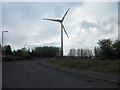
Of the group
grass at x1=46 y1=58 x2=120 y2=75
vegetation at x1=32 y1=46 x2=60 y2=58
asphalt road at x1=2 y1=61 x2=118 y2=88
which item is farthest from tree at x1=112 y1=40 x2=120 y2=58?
vegetation at x1=32 y1=46 x2=60 y2=58

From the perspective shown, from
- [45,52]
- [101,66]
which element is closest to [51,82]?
[101,66]

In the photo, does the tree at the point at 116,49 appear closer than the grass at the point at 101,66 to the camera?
No

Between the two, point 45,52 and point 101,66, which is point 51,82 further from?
point 45,52

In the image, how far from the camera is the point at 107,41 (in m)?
49.8

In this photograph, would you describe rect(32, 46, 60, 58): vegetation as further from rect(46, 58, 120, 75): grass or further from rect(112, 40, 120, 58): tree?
rect(46, 58, 120, 75): grass

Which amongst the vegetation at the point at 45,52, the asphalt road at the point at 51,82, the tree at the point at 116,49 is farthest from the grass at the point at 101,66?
the vegetation at the point at 45,52

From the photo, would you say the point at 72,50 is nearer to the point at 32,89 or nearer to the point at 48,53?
the point at 48,53

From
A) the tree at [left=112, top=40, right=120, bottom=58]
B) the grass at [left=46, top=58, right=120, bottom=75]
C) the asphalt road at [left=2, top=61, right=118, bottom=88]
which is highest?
the tree at [left=112, top=40, right=120, bottom=58]

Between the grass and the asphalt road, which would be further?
the grass

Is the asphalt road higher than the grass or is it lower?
lower

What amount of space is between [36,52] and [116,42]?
127759mm

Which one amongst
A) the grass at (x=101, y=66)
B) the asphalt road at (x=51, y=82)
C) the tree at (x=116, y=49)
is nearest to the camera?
the asphalt road at (x=51, y=82)

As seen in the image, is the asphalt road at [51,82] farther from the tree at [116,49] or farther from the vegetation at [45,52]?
the vegetation at [45,52]

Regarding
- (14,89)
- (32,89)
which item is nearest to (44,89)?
(32,89)
